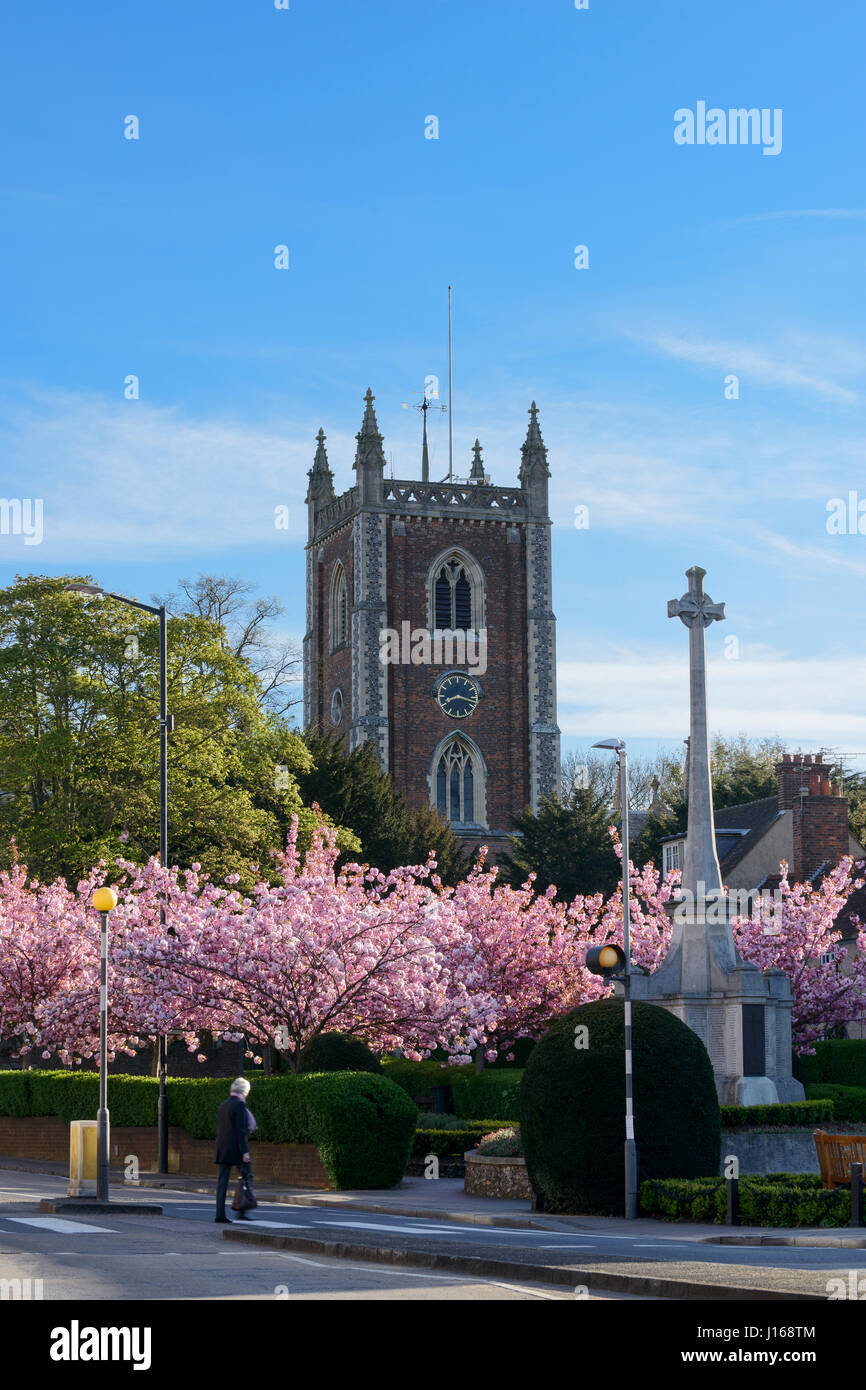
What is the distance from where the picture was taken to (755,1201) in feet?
65.6

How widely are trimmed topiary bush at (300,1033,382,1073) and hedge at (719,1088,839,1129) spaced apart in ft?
20.7

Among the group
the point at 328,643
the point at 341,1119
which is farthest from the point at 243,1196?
the point at 328,643

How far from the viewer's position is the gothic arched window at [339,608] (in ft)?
287

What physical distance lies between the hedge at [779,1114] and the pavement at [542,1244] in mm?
5268

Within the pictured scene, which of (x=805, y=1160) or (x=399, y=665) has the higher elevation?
(x=399, y=665)

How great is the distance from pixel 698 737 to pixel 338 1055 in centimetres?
914

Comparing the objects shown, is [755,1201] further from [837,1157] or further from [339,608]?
[339,608]

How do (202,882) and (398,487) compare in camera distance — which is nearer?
(202,882)

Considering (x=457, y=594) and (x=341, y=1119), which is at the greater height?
(x=457, y=594)

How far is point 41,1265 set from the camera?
45.7 feet

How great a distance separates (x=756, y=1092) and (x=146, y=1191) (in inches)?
444

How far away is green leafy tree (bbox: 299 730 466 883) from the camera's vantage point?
63688 millimetres
